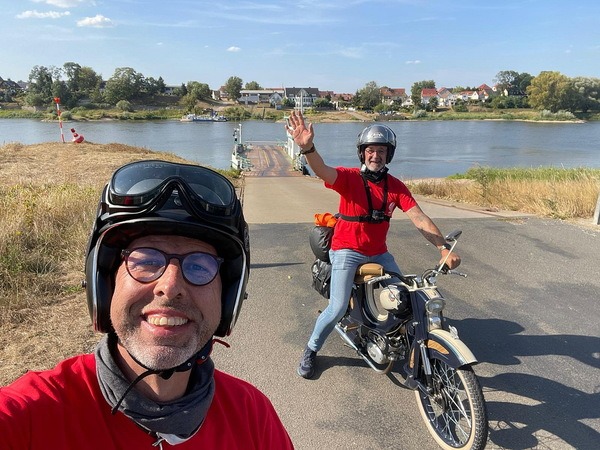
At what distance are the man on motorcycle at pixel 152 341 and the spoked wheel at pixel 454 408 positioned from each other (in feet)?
4.74

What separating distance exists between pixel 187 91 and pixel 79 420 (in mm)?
121806

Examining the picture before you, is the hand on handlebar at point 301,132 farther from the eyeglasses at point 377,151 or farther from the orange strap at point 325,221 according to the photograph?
the orange strap at point 325,221

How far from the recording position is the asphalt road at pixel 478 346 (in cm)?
273

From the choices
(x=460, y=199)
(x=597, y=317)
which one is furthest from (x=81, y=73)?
(x=597, y=317)

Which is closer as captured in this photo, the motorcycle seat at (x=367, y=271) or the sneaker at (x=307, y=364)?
the motorcycle seat at (x=367, y=271)

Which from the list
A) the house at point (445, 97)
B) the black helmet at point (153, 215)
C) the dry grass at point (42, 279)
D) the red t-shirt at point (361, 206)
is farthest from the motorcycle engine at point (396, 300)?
the house at point (445, 97)

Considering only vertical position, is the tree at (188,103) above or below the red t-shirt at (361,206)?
above

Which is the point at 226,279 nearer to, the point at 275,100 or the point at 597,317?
the point at 597,317

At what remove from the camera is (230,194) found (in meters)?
1.37

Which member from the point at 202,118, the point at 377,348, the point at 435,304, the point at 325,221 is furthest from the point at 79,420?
the point at 202,118

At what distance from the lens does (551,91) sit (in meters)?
80.8

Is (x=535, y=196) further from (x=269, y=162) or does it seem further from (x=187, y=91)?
(x=187, y=91)

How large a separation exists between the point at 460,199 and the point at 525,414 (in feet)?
31.7

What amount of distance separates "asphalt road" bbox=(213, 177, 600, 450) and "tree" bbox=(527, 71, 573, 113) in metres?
88.8
